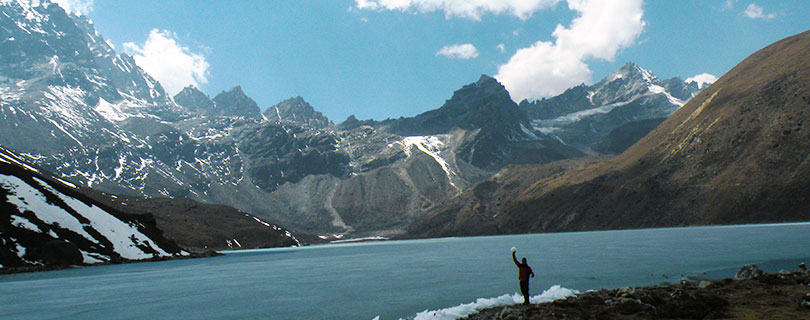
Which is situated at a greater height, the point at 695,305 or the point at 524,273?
the point at 524,273

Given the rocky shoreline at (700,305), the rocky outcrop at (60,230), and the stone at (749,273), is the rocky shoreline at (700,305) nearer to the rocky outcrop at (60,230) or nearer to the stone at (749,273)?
the stone at (749,273)

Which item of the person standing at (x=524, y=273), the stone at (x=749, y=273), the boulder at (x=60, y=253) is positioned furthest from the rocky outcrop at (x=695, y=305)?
the boulder at (x=60, y=253)

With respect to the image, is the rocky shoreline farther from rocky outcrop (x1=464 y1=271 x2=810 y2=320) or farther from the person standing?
the person standing

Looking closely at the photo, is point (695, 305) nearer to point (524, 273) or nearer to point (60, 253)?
point (524, 273)

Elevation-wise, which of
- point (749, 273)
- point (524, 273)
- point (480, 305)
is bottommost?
point (480, 305)

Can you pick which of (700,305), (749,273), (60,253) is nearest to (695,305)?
(700,305)

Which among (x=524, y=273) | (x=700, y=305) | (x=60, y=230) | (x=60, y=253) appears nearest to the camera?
(x=700, y=305)

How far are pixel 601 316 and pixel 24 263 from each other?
126 meters

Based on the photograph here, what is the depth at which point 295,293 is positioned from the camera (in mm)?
52656

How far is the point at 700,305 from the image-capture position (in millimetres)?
25406

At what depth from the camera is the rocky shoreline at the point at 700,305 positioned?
2427 centimetres

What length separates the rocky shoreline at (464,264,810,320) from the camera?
24.3 meters

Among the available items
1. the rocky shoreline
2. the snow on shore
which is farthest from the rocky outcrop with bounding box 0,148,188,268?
the rocky shoreline

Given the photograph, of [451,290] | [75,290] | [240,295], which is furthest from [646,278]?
[75,290]
